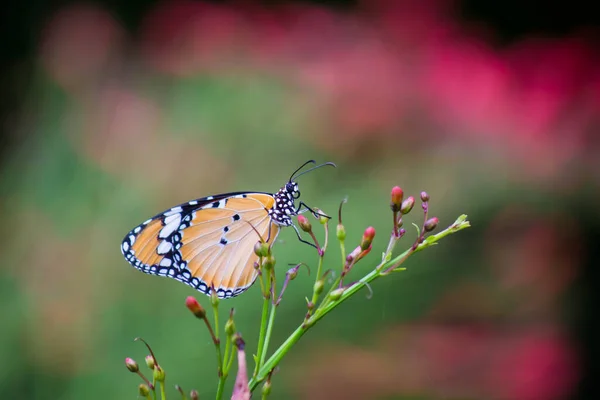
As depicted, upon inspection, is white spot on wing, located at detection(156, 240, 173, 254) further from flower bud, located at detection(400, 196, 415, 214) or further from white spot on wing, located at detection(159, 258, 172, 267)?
flower bud, located at detection(400, 196, 415, 214)

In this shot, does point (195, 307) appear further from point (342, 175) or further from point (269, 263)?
point (342, 175)

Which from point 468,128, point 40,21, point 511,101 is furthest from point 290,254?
point 40,21

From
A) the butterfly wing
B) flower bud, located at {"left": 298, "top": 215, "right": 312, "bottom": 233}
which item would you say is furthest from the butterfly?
flower bud, located at {"left": 298, "top": 215, "right": 312, "bottom": 233}

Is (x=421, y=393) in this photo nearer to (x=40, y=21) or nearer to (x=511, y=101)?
(x=511, y=101)

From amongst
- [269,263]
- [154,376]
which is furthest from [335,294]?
[154,376]

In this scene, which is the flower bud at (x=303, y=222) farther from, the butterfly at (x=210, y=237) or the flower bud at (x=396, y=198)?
the butterfly at (x=210, y=237)
